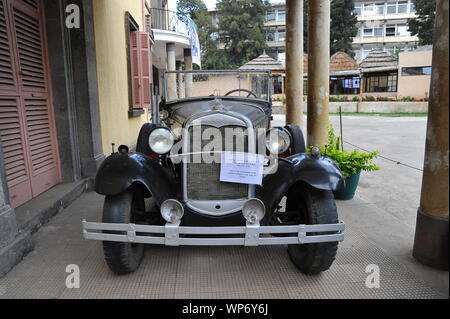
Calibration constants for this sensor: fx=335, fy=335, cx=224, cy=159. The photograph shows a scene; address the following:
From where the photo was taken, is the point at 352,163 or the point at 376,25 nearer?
the point at 352,163

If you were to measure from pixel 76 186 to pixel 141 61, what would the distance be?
4.36 metres

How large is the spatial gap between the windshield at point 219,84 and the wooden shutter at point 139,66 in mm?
3968

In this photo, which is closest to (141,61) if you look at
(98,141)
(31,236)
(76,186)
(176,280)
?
(98,141)

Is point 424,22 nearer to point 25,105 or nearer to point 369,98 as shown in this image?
point 369,98

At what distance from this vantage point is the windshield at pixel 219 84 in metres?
4.08

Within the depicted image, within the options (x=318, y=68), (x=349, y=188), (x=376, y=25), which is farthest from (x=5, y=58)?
(x=376, y=25)

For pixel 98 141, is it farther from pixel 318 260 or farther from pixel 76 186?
pixel 318 260

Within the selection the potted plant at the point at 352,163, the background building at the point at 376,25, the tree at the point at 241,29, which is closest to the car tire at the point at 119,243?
the potted plant at the point at 352,163

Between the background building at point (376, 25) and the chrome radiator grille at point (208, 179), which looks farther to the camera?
the background building at point (376, 25)

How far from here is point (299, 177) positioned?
2.52 m

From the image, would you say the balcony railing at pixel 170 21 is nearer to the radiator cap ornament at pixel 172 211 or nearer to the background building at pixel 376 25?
the radiator cap ornament at pixel 172 211

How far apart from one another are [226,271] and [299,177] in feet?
3.09

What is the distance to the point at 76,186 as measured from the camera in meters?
4.46

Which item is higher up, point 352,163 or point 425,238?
point 352,163
